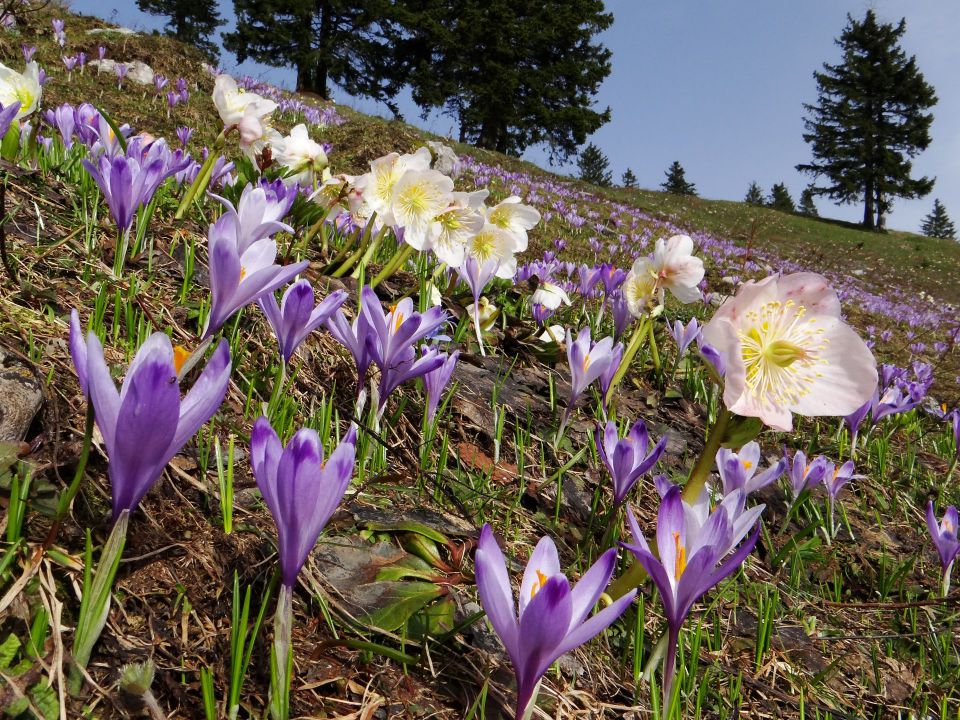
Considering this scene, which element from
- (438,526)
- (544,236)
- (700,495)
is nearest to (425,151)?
(438,526)

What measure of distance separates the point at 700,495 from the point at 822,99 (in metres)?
49.9

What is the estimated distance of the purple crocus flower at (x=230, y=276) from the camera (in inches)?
43.5

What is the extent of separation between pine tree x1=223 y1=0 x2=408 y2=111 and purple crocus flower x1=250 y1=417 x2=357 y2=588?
105 ft

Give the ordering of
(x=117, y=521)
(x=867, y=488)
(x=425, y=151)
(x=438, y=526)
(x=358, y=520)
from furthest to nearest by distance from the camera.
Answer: (x=867, y=488) → (x=425, y=151) → (x=438, y=526) → (x=358, y=520) → (x=117, y=521)

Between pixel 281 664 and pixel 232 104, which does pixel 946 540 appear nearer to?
pixel 281 664

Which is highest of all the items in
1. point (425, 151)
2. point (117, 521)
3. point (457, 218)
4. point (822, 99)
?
point (822, 99)

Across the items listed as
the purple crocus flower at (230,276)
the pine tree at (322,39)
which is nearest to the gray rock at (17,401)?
the purple crocus flower at (230,276)

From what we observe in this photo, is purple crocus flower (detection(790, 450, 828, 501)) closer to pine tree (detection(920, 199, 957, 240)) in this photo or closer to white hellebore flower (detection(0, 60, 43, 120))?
white hellebore flower (detection(0, 60, 43, 120))

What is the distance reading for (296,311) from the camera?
1.32 meters

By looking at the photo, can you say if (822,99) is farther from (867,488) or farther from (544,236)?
(867,488)

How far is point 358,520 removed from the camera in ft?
4.07

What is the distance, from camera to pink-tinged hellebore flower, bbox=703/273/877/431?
100 centimetres

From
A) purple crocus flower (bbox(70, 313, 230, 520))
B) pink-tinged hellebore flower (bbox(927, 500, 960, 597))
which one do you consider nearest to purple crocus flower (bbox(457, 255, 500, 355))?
purple crocus flower (bbox(70, 313, 230, 520))

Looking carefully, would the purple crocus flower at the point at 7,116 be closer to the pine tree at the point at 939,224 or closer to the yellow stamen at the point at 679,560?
the yellow stamen at the point at 679,560
